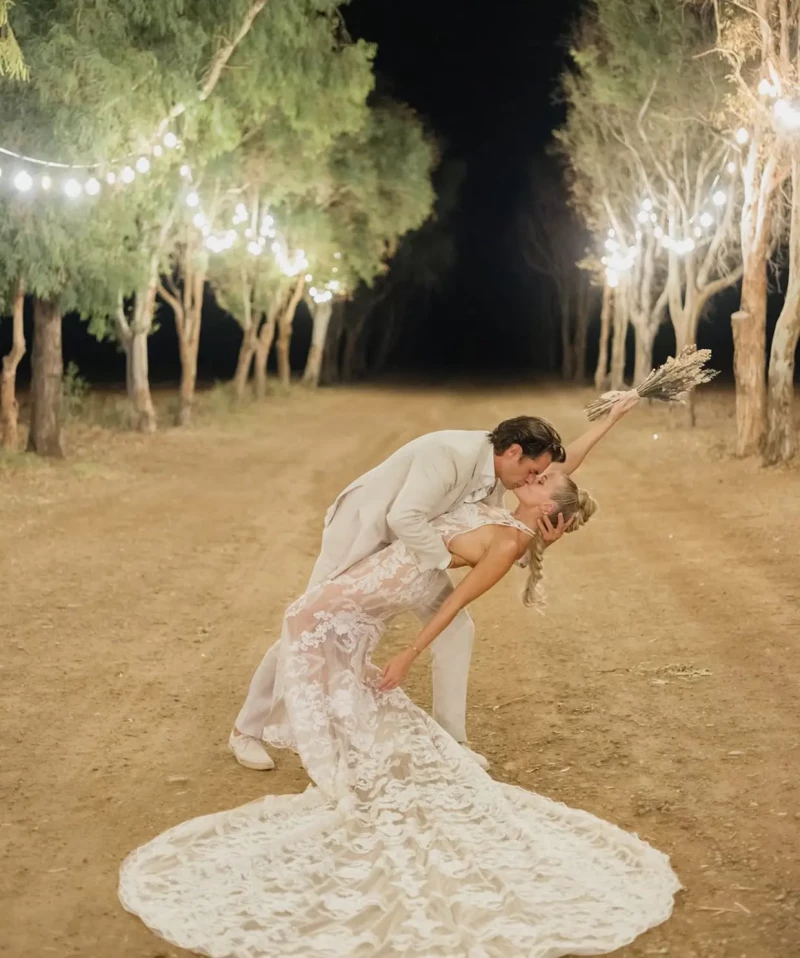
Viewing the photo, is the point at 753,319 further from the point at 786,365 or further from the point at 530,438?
the point at 530,438

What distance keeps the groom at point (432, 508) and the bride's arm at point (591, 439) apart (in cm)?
50

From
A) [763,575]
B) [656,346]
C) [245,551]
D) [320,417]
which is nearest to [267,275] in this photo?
[320,417]

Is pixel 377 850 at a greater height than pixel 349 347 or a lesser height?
lesser

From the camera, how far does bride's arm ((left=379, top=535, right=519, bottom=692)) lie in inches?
208

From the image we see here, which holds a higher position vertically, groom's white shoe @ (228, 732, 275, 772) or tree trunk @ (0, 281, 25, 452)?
tree trunk @ (0, 281, 25, 452)

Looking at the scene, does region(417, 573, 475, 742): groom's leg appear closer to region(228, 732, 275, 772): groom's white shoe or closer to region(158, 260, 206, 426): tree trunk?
region(228, 732, 275, 772): groom's white shoe

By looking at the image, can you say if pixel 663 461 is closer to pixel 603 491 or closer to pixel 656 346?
pixel 603 491

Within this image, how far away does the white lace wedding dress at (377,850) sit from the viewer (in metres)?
4.02

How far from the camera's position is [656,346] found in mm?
82250

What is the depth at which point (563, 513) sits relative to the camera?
210 inches

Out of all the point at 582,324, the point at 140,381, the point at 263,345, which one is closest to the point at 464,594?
the point at 140,381

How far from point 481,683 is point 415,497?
7.64 ft

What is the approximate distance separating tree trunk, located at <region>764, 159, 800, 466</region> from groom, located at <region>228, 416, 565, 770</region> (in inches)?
475

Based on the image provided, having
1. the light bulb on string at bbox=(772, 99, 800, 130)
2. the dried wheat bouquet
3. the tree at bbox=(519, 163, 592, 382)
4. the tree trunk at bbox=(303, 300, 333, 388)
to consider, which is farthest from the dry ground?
the tree at bbox=(519, 163, 592, 382)
